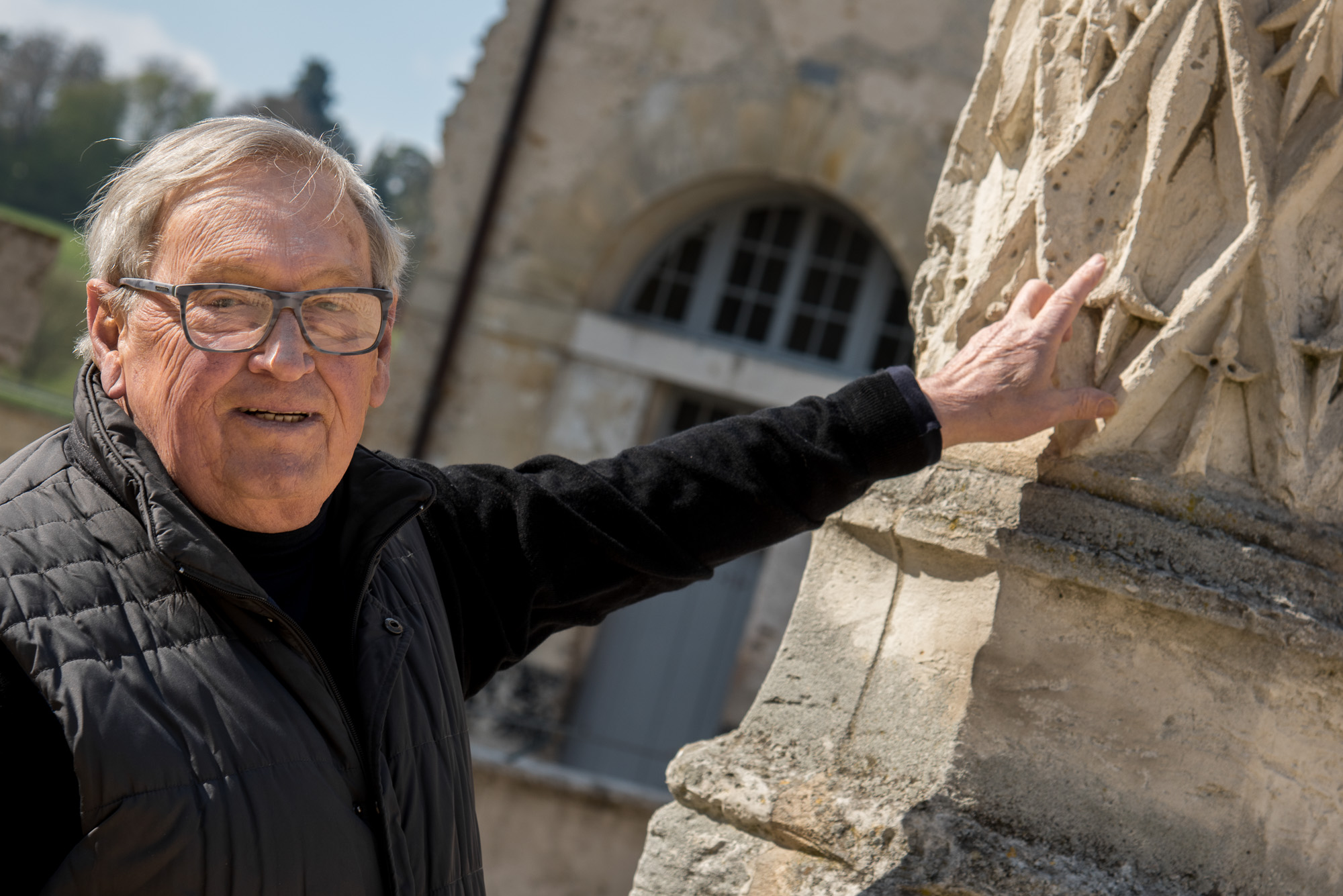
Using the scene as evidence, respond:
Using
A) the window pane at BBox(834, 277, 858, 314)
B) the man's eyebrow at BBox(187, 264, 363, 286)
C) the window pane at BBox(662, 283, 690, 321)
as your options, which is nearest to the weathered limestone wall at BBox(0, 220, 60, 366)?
the window pane at BBox(662, 283, 690, 321)

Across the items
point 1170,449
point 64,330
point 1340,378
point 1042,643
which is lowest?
point 64,330

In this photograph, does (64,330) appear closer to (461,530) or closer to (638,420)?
(638,420)

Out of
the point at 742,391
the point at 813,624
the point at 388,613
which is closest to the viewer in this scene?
the point at 388,613

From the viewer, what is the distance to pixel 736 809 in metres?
1.70

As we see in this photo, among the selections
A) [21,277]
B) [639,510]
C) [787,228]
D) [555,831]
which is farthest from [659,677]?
[639,510]

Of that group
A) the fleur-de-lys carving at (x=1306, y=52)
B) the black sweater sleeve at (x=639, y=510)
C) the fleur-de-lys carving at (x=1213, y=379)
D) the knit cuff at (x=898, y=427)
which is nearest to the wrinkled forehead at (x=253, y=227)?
the black sweater sleeve at (x=639, y=510)

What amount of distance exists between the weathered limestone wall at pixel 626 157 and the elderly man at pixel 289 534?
516cm

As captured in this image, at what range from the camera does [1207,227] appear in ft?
5.23

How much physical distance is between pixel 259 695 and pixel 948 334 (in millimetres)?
1118

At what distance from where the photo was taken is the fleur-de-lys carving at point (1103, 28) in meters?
1.61

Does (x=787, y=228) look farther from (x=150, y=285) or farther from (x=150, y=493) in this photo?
(x=150, y=493)

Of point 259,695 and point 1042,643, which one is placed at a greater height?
point 1042,643

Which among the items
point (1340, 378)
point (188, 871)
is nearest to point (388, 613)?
point (188, 871)

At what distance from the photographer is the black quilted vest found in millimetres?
1140
